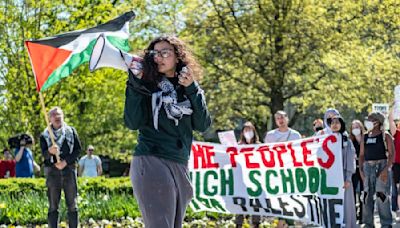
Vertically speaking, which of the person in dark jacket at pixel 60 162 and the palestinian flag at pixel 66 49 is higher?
the palestinian flag at pixel 66 49

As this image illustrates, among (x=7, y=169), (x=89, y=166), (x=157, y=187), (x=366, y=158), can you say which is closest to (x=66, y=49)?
(x=157, y=187)

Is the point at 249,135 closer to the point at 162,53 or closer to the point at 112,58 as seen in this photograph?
the point at 162,53

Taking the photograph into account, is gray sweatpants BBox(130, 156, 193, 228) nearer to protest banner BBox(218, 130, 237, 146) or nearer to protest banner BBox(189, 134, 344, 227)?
protest banner BBox(189, 134, 344, 227)

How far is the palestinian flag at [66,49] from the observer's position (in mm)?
6750

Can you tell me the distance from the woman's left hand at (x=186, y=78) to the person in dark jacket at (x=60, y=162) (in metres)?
5.51

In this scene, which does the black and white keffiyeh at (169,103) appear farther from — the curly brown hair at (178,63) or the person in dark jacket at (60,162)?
the person in dark jacket at (60,162)

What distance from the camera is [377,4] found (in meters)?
22.3

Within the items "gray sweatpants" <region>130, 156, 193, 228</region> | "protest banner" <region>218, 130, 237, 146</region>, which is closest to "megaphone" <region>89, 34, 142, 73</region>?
"gray sweatpants" <region>130, 156, 193, 228</region>

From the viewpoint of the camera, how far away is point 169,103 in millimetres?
5047

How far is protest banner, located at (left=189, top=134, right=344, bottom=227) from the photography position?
10508 mm

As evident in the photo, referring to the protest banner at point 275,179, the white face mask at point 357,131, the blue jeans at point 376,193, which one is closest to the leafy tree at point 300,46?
the white face mask at point 357,131

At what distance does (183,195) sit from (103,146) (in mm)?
22833

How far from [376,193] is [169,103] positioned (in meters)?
7.21

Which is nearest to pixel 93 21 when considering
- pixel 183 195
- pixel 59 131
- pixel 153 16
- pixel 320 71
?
pixel 153 16
